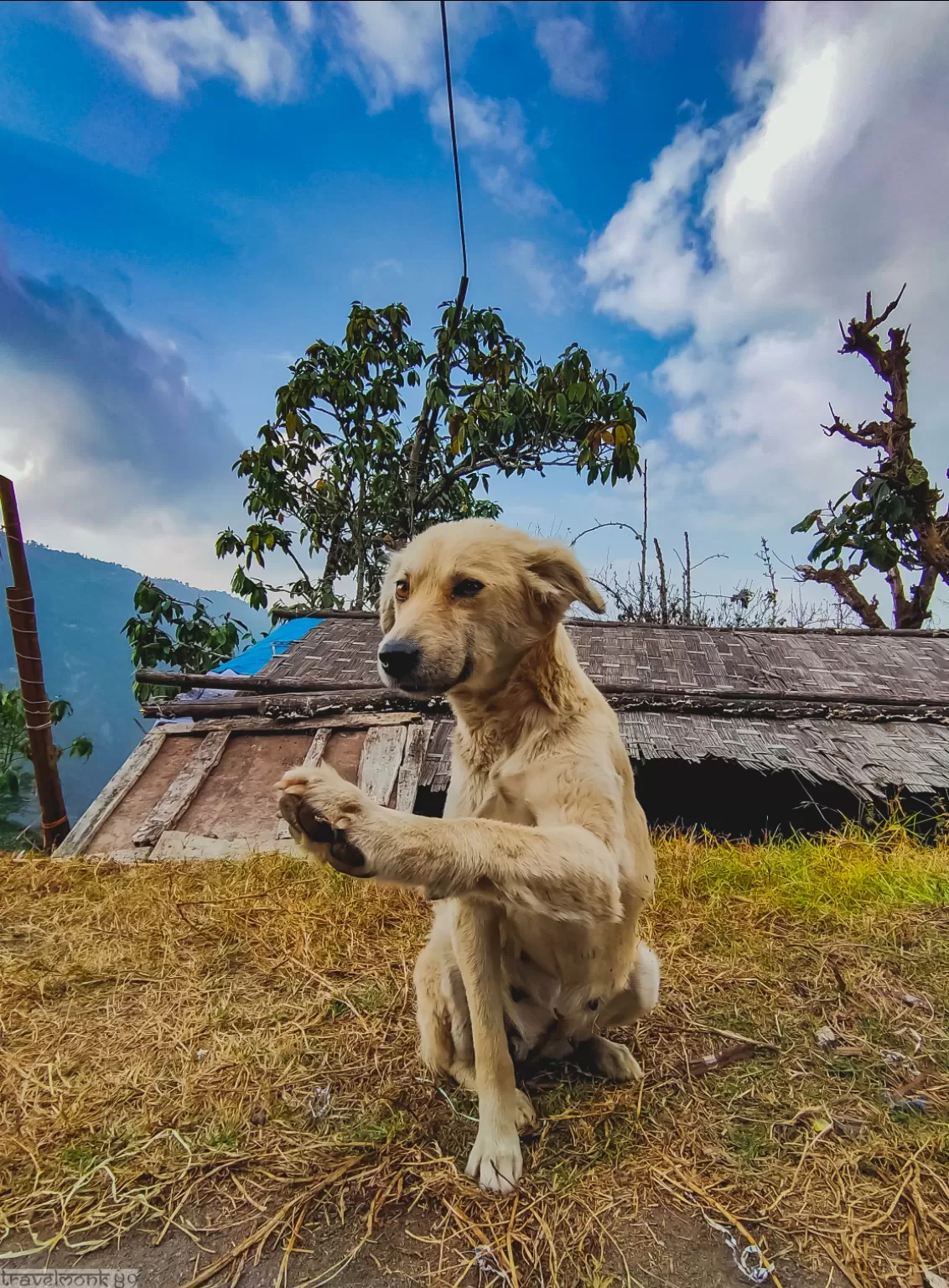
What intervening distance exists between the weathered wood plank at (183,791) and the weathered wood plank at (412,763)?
5.73ft

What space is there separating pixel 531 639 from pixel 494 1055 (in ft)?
4.11

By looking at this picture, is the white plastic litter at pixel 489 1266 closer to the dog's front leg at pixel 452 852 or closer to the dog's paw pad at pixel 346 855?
the dog's front leg at pixel 452 852

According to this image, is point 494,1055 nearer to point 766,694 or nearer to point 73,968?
point 73,968

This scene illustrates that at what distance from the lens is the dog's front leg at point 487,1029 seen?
1822 mm

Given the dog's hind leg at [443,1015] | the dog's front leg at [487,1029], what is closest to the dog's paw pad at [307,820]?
the dog's front leg at [487,1029]

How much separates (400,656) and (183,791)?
437 centimetres

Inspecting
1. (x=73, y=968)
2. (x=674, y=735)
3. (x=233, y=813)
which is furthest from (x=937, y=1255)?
(x=233, y=813)

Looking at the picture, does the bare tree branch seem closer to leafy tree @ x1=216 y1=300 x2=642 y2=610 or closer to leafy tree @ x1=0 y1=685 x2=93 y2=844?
leafy tree @ x1=216 y1=300 x2=642 y2=610

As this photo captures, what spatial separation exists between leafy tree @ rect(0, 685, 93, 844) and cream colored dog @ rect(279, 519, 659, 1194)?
21.1 ft

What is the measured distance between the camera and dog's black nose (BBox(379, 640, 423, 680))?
1807 mm

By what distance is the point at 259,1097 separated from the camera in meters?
2.13

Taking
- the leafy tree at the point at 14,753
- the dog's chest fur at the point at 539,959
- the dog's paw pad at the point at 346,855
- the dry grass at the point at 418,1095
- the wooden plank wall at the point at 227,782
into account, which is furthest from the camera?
the leafy tree at the point at 14,753

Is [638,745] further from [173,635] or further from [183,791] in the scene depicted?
[173,635]

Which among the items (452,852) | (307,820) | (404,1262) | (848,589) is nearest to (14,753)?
(404,1262)
